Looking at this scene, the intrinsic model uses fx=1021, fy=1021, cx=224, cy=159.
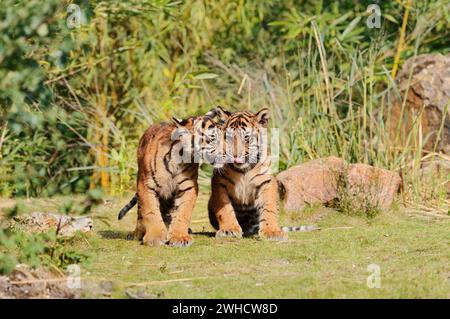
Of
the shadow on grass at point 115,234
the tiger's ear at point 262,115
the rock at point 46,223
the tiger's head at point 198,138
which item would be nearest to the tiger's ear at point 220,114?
the tiger's head at point 198,138

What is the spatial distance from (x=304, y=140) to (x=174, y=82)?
2.70m

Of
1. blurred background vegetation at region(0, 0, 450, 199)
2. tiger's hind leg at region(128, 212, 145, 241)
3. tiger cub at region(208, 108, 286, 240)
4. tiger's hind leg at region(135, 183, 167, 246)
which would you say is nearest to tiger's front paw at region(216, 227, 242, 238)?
tiger cub at region(208, 108, 286, 240)

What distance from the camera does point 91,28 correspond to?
38.9 feet

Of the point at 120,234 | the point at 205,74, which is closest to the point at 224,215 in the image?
the point at 120,234

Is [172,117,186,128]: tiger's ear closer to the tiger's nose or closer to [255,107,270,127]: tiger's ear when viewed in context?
the tiger's nose

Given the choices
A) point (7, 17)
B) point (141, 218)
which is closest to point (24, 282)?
point (7, 17)

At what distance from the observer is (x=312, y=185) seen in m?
9.02

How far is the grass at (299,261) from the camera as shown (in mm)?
5836

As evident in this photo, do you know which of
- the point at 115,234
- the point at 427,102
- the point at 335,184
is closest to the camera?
the point at 115,234

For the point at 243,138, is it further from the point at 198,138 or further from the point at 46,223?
the point at 46,223

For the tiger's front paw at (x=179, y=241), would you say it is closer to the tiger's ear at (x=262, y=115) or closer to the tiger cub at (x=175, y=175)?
the tiger cub at (x=175, y=175)

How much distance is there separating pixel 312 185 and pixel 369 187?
53 centimetres

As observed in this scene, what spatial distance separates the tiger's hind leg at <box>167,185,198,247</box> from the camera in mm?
7492

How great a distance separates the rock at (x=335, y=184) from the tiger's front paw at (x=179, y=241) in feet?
5.59
